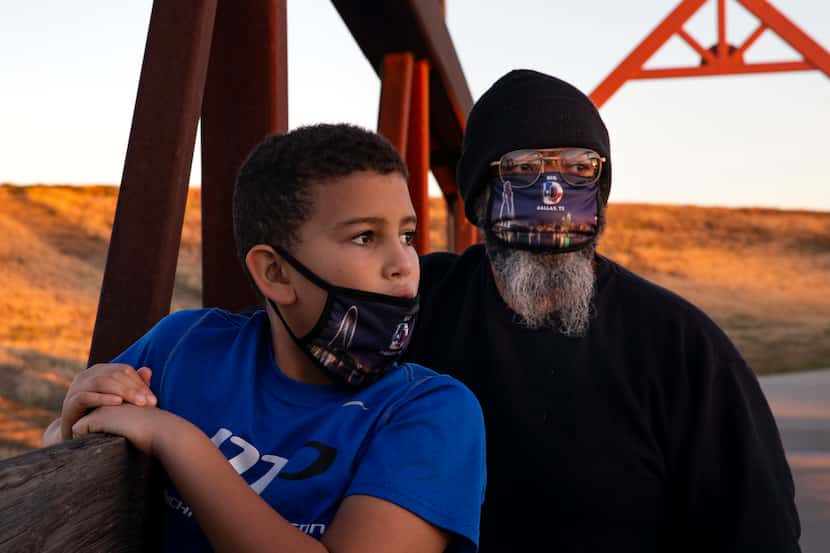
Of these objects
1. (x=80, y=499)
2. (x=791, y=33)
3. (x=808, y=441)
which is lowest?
(x=808, y=441)

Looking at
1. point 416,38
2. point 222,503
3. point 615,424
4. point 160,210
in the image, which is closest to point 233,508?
point 222,503

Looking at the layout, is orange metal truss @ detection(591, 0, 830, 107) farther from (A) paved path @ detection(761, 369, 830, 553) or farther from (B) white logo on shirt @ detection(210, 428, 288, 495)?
(B) white logo on shirt @ detection(210, 428, 288, 495)

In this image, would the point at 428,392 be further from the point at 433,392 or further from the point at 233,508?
the point at 233,508

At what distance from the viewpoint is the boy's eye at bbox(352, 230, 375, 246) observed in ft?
5.52

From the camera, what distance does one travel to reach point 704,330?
2.51 meters

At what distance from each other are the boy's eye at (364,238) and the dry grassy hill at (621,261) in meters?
12.7

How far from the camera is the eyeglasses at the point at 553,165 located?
2779 millimetres

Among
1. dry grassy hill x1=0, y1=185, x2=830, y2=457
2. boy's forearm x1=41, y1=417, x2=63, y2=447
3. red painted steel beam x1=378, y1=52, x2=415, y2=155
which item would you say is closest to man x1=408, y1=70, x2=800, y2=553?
boy's forearm x1=41, y1=417, x2=63, y2=447

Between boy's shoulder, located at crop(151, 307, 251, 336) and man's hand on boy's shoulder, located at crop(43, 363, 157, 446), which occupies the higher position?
boy's shoulder, located at crop(151, 307, 251, 336)

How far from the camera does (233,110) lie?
117 inches

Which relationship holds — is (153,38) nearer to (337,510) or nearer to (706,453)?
(337,510)

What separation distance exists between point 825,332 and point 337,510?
28783mm

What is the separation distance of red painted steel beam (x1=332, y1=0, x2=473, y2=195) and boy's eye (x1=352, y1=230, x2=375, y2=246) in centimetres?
306

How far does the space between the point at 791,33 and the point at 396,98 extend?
10.5m
